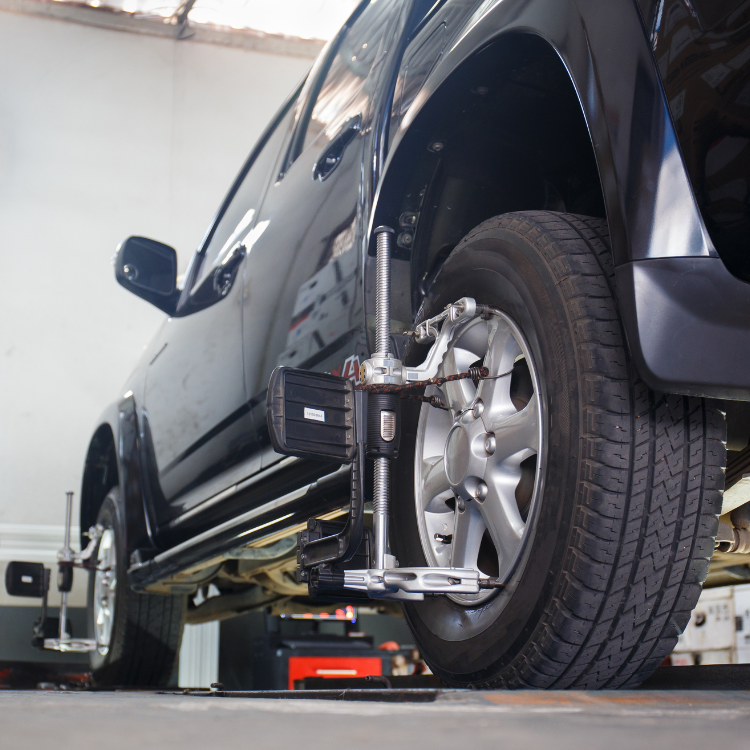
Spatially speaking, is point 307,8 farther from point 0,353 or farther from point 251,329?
point 251,329

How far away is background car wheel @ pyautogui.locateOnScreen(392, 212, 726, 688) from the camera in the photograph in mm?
890

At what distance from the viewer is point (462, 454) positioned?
1121mm

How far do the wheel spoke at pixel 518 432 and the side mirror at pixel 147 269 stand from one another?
1.47 meters

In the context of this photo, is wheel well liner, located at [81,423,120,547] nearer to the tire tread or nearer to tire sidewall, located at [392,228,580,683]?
tire sidewall, located at [392,228,580,683]

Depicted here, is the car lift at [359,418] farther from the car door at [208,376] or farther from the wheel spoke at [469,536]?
the car door at [208,376]

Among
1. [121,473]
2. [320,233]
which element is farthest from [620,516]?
[121,473]

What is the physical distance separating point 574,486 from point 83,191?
16.2ft

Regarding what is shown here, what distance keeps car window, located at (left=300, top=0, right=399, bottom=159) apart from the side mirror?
25.6 inches

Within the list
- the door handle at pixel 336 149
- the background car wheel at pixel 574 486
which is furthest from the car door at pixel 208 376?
the background car wheel at pixel 574 486

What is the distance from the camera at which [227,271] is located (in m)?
2.04

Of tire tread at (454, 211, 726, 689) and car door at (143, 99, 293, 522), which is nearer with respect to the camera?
tire tread at (454, 211, 726, 689)

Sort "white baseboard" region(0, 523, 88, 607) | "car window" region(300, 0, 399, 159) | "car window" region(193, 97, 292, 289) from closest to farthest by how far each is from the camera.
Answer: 1. "car window" region(300, 0, 399, 159)
2. "car window" region(193, 97, 292, 289)
3. "white baseboard" region(0, 523, 88, 607)

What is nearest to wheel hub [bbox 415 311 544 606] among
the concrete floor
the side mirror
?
the concrete floor

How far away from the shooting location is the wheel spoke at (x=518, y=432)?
100 centimetres
